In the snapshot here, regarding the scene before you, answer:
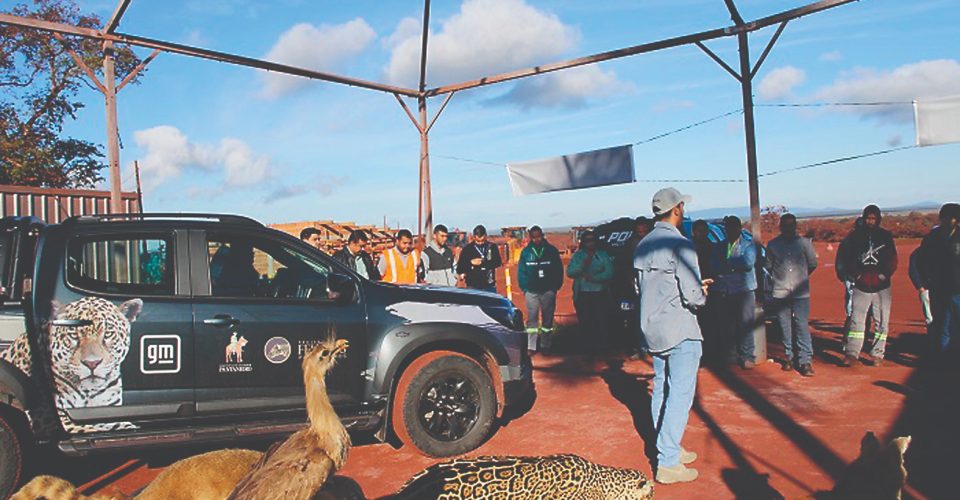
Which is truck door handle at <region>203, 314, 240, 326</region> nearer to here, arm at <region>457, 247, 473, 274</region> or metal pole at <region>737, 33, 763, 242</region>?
arm at <region>457, 247, 473, 274</region>

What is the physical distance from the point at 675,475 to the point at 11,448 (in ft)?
15.2

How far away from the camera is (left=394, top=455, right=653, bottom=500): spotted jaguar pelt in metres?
3.32

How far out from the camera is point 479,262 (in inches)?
414

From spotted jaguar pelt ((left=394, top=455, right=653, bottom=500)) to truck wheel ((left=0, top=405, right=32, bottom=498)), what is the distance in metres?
3.24

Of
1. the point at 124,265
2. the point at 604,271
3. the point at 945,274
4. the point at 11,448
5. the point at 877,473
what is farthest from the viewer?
the point at 604,271

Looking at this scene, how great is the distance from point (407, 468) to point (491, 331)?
140 cm

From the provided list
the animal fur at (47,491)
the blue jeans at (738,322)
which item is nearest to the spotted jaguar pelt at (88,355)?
the animal fur at (47,491)

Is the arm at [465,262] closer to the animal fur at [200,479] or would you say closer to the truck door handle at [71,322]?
the truck door handle at [71,322]

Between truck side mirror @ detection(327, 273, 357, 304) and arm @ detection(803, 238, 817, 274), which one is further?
arm @ detection(803, 238, 817, 274)

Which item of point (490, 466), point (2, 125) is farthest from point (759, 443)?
point (2, 125)

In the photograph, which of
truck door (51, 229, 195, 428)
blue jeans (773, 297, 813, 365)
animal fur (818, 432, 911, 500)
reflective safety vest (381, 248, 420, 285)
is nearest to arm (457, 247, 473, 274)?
reflective safety vest (381, 248, 420, 285)

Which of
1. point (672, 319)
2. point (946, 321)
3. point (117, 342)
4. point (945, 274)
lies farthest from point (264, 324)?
point (946, 321)

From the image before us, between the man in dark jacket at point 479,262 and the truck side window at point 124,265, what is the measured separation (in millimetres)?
Answer: 5430

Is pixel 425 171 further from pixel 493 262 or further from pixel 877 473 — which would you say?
pixel 877 473
